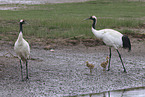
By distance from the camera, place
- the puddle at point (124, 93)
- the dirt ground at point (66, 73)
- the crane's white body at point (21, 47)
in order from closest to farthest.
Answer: the puddle at point (124, 93) < the dirt ground at point (66, 73) < the crane's white body at point (21, 47)

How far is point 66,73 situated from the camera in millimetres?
9172

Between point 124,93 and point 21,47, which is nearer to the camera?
point 124,93

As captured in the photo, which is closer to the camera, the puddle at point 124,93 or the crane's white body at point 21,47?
the puddle at point 124,93

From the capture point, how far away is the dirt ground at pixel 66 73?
25.2 feet

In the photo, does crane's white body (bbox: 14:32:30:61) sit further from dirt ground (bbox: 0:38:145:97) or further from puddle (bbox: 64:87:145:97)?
puddle (bbox: 64:87:145:97)

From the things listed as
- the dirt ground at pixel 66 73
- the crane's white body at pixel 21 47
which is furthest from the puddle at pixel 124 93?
the crane's white body at pixel 21 47

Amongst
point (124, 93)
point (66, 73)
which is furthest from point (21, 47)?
point (124, 93)

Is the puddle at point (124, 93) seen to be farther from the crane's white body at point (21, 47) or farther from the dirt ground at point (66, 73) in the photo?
the crane's white body at point (21, 47)

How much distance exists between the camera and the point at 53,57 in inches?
442

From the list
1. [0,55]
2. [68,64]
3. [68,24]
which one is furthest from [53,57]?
[68,24]

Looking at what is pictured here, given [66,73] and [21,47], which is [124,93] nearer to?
[66,73]

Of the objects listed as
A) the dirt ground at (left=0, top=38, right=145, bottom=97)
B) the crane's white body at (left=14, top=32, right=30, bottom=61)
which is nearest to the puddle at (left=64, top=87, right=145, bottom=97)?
the dirt ground at (left=0, top=38, right=145, bottom=97)

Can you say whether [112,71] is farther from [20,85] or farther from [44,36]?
[44,36]

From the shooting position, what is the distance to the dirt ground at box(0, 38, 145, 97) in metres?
7.68
